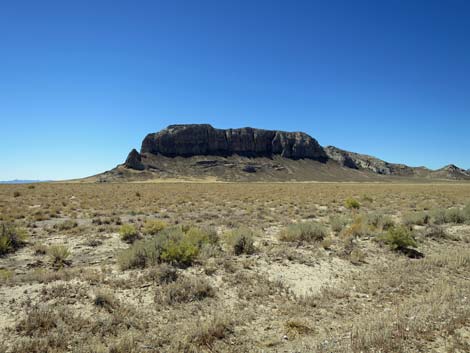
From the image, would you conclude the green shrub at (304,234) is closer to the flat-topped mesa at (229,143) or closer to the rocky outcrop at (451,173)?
the flat-topped mesa at (229,143)

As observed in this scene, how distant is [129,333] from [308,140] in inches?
6226

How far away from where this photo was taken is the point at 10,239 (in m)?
9.09

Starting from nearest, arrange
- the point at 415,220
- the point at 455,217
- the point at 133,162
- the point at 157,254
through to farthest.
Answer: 1. the point at 157,254
2. the point at 415,220
3. the point at 455,217
4. the point at 133,162

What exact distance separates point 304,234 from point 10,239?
1050cm

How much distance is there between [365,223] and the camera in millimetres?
12070

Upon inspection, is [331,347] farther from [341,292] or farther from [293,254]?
[293,254]

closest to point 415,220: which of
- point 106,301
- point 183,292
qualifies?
point 183,292

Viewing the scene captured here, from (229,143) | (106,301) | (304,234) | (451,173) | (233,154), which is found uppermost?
(229,143)

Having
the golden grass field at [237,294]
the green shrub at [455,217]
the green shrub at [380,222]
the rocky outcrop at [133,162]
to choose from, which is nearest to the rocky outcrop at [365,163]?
the rocky outcrop at [133,162]

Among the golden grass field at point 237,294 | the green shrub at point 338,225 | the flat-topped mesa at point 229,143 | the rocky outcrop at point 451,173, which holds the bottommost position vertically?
the golden grass field at point 237,294

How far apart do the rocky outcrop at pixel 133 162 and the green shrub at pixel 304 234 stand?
108889mm

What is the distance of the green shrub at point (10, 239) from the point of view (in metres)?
8.47

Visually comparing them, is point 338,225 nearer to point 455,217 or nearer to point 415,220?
point 415,220

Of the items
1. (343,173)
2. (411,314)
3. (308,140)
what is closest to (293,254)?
(411,314)
